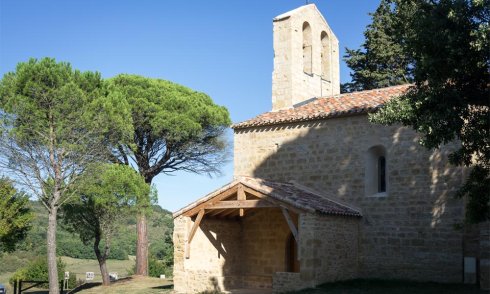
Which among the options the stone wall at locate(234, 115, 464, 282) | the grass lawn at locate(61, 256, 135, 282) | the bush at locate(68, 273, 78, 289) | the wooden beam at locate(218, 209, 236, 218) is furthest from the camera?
the grass lawn at locate(61, 256, 135, 282)

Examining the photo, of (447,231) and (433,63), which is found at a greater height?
(433,63)

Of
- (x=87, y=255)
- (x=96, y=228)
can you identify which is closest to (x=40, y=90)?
(x=96, y=228)

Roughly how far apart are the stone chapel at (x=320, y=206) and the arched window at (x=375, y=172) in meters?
0.04

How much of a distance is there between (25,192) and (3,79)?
4.70m

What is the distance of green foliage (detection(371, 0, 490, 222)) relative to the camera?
11.6 metres

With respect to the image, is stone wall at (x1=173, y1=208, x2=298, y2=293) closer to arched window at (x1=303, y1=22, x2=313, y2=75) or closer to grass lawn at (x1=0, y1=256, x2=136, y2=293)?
arched window at (x1=303, y1=22, x2=313, y2=75)

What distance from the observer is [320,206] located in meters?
17.4

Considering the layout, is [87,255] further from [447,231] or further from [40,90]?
[447,231]

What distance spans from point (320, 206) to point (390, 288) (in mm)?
3071

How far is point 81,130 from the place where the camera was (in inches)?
881

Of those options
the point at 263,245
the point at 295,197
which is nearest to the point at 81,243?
the point at 263,245

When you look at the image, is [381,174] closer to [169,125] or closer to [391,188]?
[391,188]

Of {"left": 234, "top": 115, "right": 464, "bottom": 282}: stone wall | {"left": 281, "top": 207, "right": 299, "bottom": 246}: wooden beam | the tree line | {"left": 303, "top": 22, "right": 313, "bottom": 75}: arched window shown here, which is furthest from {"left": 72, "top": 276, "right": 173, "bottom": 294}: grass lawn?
{"left": 303, "top": 22, "right": 313, "bottom": 75}: arched window

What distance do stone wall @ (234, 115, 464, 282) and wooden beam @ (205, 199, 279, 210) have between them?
325 centimetres
